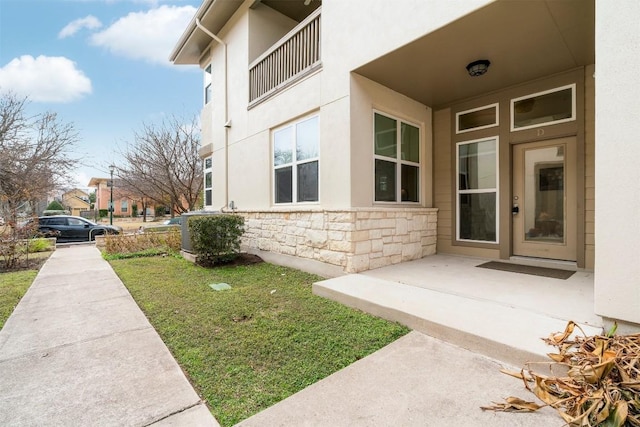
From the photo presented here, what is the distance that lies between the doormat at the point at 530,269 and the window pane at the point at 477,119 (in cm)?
268

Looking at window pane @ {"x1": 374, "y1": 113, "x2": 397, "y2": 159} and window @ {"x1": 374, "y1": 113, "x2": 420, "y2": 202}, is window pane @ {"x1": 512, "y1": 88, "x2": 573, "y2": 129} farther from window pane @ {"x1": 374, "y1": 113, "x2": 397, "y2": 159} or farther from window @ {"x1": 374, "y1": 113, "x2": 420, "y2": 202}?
window pane @ {"x1": 374, "y1": 113, "x2": 397, "y2": 159}

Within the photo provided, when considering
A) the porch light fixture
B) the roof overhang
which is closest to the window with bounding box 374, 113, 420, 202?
the porch light fixture

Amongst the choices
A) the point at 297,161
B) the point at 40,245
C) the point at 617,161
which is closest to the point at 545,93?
the point at 617,161

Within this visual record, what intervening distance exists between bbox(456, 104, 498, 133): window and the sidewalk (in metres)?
6.29

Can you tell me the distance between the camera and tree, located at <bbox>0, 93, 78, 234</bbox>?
484 inches

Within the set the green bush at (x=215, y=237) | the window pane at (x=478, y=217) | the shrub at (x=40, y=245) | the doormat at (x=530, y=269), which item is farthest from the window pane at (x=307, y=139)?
the shrub at (x=40, y=245)

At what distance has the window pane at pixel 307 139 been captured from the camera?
5.70m

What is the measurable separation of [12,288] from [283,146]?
5581 mm

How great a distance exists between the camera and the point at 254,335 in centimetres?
304

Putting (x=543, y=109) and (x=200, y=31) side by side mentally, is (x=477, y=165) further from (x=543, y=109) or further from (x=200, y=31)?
(x=200, y=31)

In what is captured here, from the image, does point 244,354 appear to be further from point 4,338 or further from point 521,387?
point 4,338

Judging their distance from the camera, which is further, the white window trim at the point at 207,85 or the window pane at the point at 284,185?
the white window trim at the point at 207,85

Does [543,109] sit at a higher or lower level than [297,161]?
higher

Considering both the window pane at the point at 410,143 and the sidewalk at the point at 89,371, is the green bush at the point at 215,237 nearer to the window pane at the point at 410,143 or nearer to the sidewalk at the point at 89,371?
the sidewalk at the point at 89,371
